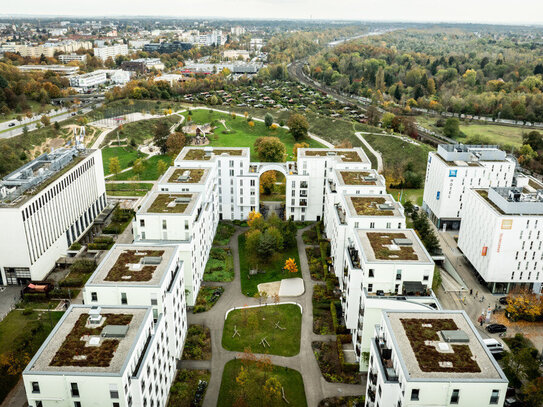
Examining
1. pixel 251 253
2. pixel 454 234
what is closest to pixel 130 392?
pixel 251 253

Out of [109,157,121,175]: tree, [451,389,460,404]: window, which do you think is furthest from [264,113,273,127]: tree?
[451,389,460,404]: window

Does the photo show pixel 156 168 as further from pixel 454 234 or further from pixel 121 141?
pixel 454 234

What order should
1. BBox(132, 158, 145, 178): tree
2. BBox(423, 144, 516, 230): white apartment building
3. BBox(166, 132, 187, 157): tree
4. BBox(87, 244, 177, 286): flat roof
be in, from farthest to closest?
BBox(166, 132, 187, 157): tree < BBox(132, 158, 145, 178): tree < BBox(423, 144, 516, 230): white apartment building < BBox(87, 244, 177, 286): flat roof

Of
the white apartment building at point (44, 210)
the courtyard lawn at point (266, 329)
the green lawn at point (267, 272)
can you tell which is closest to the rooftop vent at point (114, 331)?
the courtyard lawn at point (266, 329)

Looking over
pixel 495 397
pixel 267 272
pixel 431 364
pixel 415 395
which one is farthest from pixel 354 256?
pixel 495 397

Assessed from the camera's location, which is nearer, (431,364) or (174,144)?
(431,364)

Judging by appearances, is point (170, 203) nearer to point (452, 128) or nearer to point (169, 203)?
point (169, 203)

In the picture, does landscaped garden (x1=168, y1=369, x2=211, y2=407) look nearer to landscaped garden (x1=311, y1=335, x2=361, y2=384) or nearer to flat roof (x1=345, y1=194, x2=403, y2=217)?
landscaped garden (x1=311, y1=335, x2=361, y2=384)
